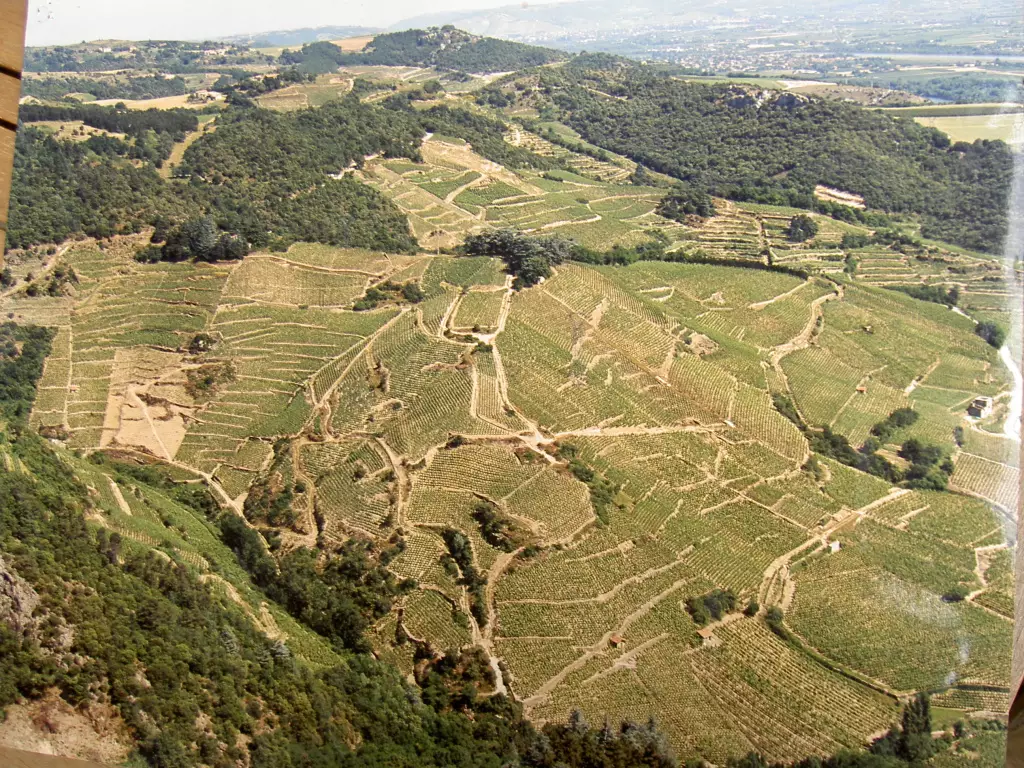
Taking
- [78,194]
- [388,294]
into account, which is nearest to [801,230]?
[388,294]

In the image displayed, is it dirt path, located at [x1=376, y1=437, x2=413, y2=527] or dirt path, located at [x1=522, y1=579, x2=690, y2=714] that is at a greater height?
dirt path, located at [x1=376, y1=437, x2=413, y2=527]

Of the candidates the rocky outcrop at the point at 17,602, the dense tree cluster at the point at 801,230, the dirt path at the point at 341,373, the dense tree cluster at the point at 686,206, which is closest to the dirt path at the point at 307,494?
the dirt path at the point at 341,373

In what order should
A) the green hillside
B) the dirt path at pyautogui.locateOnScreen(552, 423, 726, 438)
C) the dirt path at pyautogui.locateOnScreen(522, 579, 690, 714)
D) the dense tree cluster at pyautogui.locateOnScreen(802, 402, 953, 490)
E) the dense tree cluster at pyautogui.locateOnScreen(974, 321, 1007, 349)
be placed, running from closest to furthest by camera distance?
the green hillside, the dirt path at pyautogui.locateOnScreen(522, 579, 690, 714), the dense tree cluster at pyautogui.locateOnScreen(974, 321, 1007, 349), the dense tree cluster at pyautogui.locateOnScreen(802, 402, 953, 490), the dirt path at pyautogui.locateOnScreen(552, 423, 726, 438)

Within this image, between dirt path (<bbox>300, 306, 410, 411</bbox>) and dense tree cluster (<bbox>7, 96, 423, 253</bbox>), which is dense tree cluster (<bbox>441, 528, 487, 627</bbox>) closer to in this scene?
dirt path (<bbox>300, 306, 410, 411</bbox>)

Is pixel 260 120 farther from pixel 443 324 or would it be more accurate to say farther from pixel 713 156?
pixel 713 156

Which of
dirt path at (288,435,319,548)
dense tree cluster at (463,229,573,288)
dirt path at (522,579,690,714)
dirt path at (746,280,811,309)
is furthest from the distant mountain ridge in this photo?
dirt path at (522,579,690,714)

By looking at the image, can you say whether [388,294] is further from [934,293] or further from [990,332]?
[934,293]
